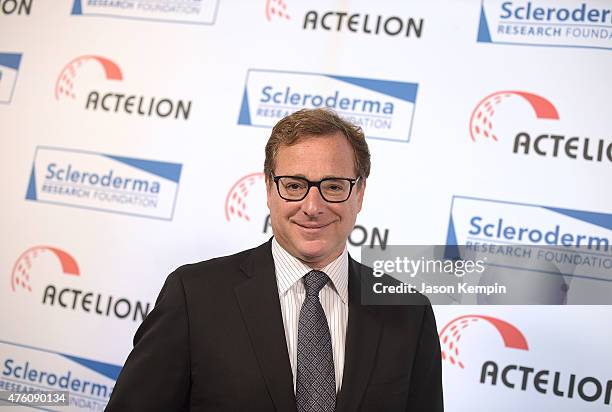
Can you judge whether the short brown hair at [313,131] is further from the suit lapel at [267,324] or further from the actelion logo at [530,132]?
the actelion logo at [530,132]

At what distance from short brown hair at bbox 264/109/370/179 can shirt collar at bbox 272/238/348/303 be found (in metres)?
0.21

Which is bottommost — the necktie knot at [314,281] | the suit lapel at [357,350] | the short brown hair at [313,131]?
the suit lapel at [357,350]

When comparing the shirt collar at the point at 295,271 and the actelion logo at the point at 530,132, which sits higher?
the actelion logo at the point at 530,132

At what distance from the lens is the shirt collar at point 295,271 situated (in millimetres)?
1539

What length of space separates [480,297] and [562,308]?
324 mm

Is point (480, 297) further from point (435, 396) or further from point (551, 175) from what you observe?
point (435, 396)

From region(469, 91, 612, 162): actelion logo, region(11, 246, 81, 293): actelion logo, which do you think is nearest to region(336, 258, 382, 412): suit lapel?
region(469, 91, 612, 162): actelion logo

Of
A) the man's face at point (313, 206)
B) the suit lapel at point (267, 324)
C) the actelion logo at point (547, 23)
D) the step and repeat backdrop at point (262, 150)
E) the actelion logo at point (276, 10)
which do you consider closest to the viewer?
the suit lapel at point (267, 324)

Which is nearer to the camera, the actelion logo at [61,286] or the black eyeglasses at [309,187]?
the black eyeglasses at [309,187]

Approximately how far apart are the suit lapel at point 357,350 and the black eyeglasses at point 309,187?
0.26 metres

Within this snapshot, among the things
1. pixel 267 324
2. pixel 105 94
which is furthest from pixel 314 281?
pixel 105 94

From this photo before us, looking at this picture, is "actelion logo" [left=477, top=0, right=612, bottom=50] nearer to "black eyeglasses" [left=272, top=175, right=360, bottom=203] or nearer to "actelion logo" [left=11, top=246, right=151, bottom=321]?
"black eyeglasses" [left=272, top=175, right=360, bottom=203]

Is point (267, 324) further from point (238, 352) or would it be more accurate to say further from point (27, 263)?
point (27, 263)

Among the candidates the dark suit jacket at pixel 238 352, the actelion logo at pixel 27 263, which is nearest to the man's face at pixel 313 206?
the dark suit jacket at pixel 238 352
